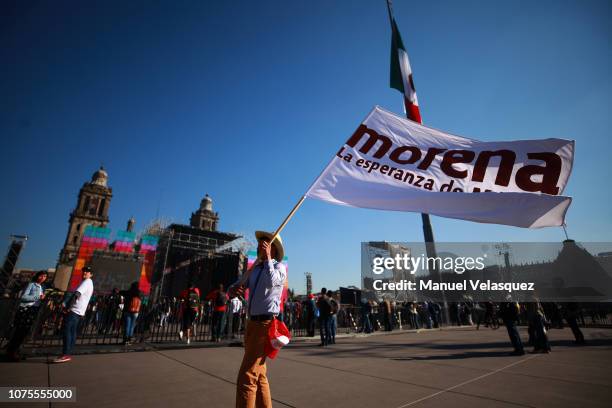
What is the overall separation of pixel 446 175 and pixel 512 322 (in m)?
4.52

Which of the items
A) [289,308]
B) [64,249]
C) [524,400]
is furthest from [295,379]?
[64,249]

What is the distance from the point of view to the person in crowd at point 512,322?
6.52 meters

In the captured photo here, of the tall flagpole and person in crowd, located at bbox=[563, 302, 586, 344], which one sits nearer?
person in crowd, located at bbox=[563, 302, 586, 344]

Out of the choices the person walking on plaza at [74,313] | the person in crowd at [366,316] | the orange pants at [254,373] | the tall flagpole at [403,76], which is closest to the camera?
the orange pants at [254,373]

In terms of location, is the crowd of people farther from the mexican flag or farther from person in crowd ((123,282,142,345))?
the mexican flag

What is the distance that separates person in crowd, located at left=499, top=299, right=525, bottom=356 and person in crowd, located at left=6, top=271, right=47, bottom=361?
1011 centimetres

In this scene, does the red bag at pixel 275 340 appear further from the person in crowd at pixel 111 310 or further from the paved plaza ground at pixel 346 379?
the person in crowd at pixel 111 310

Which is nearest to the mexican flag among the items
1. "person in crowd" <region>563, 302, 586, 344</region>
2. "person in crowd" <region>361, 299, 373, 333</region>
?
"person in crowd" <region>563, 302, 586, 344</region>

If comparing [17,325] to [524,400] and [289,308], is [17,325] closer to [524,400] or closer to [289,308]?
[524,400]

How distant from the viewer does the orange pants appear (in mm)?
2350

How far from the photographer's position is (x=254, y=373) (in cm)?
247

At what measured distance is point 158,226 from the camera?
3609 centimetres

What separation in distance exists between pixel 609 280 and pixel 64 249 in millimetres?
77810

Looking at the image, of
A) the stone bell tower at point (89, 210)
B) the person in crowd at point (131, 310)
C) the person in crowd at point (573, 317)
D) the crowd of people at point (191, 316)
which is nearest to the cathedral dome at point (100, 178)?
the stone bell tower at point (89, 210)
